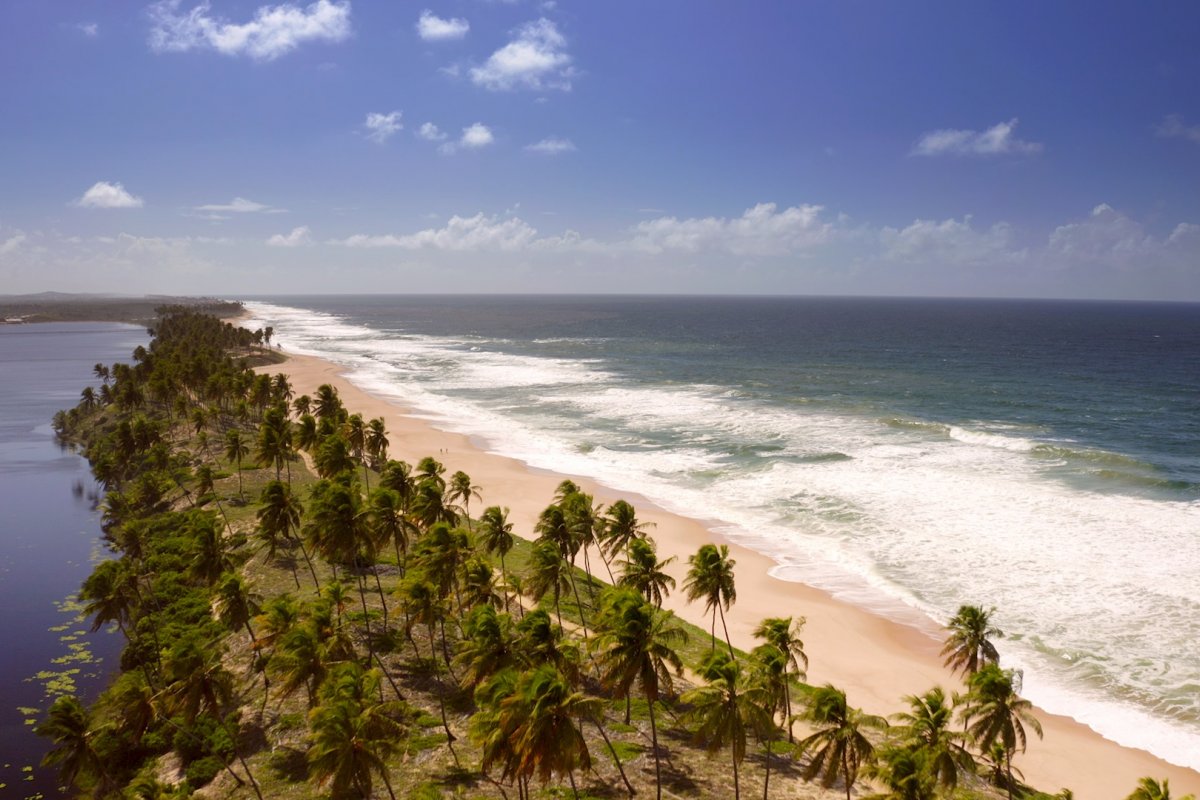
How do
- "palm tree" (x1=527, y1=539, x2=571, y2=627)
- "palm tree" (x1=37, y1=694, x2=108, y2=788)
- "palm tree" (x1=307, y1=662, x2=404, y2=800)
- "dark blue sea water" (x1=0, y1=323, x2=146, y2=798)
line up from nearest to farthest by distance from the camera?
"palm tree" (x1=307, y1=662, x2=404, y2=800) < "palm tree" (x1=37, y1=694, x2=108, y2=788) < "palm tree" (x1=527, y1=539, x2=571, y2=627) < "dark blue sea water" (x1=0, y1=323, x2=146, y2=798)

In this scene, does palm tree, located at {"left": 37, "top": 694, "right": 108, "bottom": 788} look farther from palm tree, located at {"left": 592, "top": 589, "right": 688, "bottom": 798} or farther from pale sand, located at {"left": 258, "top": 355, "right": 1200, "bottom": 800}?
pale sand, located at {"left": 258, "top": 355, "right": 1200, "bottom": 800}

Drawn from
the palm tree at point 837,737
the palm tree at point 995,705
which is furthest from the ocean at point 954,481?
the palm tree at point 837,737

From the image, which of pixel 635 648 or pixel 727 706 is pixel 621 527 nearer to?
pixel 635 648

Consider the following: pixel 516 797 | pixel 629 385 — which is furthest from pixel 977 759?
pixel 629 385

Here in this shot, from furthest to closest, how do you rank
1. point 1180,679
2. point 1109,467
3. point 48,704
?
1. point 1109,467
2. point 48,704
3. point 1180,679

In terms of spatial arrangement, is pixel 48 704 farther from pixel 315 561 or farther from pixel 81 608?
pixel 315 561

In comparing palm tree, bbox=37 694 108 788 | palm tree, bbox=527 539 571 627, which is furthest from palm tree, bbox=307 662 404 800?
palm tree, bbox=37 694 108 788

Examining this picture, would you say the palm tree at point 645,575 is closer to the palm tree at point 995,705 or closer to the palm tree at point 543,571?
the palm tree at point 543,571
